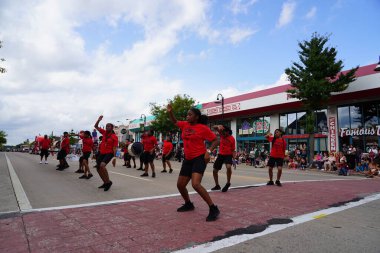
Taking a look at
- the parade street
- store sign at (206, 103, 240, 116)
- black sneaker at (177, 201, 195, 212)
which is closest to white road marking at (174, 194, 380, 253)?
the parade street

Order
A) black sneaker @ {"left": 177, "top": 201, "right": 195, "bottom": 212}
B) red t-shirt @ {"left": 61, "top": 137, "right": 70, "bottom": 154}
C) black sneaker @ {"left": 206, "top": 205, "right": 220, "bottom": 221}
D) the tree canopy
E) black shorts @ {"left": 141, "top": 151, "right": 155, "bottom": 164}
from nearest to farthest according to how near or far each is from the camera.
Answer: black sneaker @ {"left": 206, "top": 205, "right": 220, "bottom": 221}
black sneaker @ {"left": 177, "top": 201, "right": 195, "bottom": 212}
black shorts @ {"left": 141, "top": 151, "right": 155, "bottom": 164}
red t-shirt @ {"left": 61, "top": 137, "right": 70, "bottom": 154}
the tree canopy

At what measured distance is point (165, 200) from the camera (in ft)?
20.9

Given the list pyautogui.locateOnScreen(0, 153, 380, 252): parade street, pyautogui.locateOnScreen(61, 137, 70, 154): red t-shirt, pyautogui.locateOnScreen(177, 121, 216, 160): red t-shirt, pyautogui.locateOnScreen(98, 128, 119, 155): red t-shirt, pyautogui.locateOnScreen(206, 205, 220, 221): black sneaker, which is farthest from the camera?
pyautogui.locateOnScreen(61, 137, 70, 154): red t-shirt

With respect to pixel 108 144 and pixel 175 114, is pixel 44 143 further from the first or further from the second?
pixel 175 114

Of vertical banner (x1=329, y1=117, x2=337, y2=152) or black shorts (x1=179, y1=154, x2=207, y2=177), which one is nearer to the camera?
black shorts (x1=179, y1=154, x2=207, y2=177)

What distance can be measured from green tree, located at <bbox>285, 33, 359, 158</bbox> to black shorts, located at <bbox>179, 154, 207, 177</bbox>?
57.6 ft

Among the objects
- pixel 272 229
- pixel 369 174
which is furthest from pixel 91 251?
pixel 369 174

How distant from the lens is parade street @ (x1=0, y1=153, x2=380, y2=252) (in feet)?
11.9

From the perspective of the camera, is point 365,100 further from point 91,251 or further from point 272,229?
point 91,251

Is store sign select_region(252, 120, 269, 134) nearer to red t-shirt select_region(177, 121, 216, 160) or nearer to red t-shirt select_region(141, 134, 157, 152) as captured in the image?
red t-shirt select_region(141, 134, 157, 152)

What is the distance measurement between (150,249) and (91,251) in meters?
0.65

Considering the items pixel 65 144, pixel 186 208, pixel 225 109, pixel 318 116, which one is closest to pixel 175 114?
pixel 225 109

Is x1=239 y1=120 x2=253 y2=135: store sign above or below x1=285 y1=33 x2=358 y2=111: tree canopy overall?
below

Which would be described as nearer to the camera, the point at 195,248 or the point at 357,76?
the point at 195,248
